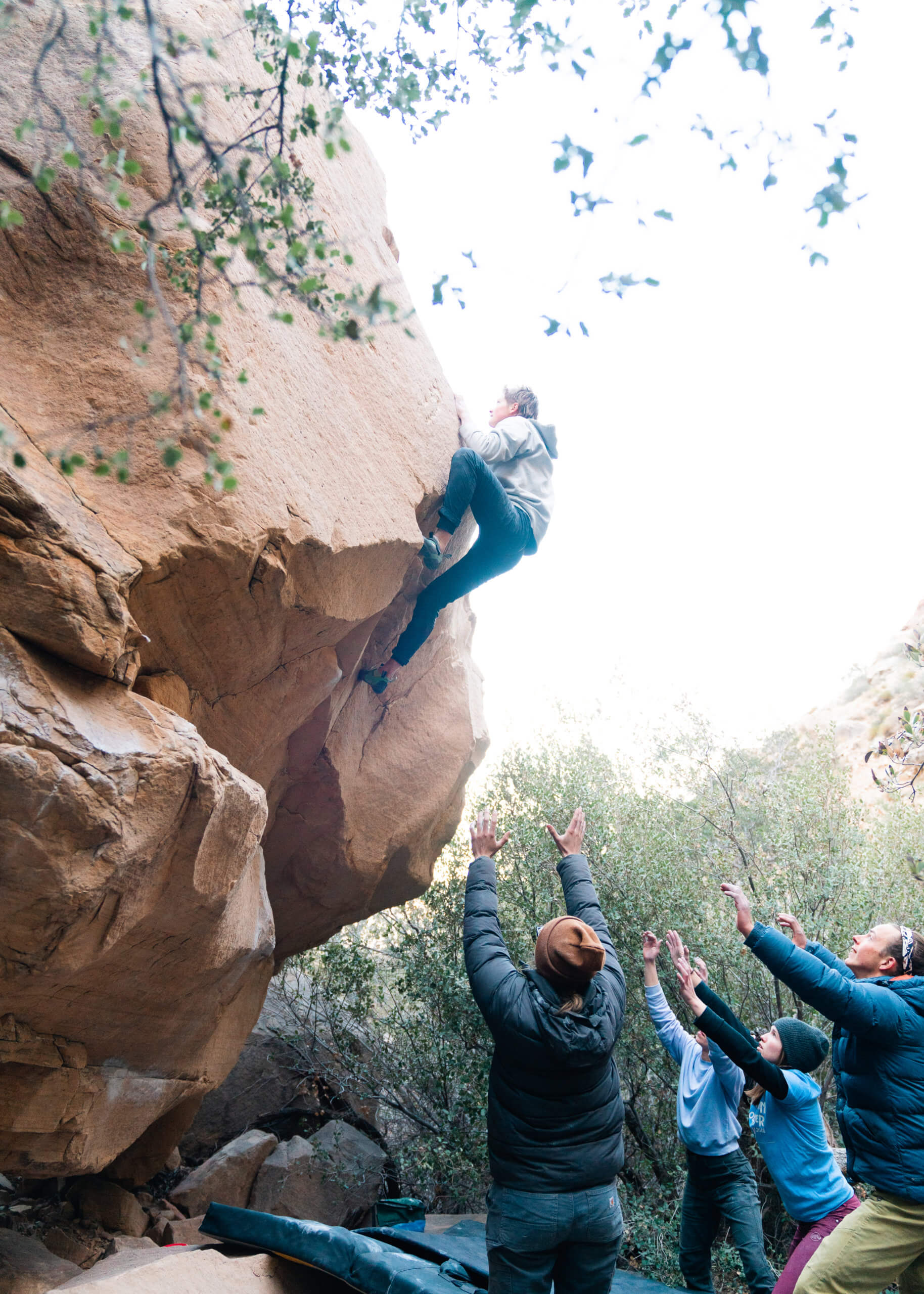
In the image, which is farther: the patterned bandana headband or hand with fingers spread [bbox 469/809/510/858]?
hand with fingers spread [bbox 469/809/510/858]

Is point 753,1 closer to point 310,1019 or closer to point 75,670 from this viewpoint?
point 75,670

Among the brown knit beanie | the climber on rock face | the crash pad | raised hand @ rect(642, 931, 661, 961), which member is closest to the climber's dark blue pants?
the climber on rock face

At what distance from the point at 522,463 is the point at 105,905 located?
461cm

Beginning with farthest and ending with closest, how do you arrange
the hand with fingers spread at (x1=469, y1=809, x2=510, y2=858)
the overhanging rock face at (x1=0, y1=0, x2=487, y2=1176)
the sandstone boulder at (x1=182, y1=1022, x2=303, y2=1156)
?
the sandstone boulder at (x1=182, y1=1022, x2=303, y2=1156)
the hand with fingers spread at (x1=469, y1=809, x2=510, y2=858)
the overhanging rock face at (x1=0, y1=0, x2=487, y2=1176)

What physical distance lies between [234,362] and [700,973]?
5333 mm

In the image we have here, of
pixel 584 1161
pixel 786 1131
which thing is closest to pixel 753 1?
pixel 584 1161

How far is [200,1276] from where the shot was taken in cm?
440

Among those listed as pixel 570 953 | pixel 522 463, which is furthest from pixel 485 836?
pixel 522 463

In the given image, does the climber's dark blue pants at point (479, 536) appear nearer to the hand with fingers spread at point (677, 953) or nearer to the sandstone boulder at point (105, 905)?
the sandstone boulder at point (105, 905)

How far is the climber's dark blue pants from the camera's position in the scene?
6477mm

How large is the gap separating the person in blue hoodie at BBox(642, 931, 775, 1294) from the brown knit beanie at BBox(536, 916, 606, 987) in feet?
7.62

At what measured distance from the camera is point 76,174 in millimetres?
4328

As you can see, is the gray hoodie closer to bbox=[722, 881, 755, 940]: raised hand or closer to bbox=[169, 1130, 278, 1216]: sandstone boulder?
bbox=[722, 881, 755, 940]: raised hand

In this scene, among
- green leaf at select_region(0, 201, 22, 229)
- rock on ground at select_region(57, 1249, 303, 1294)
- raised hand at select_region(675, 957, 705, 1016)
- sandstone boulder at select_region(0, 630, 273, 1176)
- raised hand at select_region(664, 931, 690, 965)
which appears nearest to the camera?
green leaf at select_region(0, 201, 22, 229)
